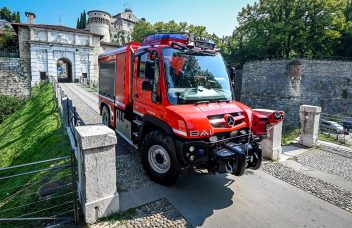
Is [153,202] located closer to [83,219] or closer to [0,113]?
[83,219]

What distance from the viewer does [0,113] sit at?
2770 cm

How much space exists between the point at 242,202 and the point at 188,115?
7.17 ft

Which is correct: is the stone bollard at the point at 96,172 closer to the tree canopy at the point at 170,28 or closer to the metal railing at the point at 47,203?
the metal railing at the point at 47,203

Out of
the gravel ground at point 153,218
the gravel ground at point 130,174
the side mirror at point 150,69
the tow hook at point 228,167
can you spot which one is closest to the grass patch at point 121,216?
the gravel ground at point 153,218

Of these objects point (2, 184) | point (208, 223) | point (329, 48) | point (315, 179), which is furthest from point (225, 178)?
point (329, 48)

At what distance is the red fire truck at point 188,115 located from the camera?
452cm

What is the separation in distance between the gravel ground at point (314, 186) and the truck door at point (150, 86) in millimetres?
3681

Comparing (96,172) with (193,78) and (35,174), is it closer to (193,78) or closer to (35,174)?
(193,78)

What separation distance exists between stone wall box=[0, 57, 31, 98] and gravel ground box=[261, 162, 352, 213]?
37.2 meters

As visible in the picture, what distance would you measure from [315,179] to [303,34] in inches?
1162

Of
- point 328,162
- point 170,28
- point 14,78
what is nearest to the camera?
point 328,162

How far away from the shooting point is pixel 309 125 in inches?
337

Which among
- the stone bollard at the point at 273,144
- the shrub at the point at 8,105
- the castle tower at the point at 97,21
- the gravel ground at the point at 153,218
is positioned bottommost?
the shrub at the point at 8,105

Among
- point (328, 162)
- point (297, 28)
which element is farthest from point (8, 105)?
point (297, 28)
